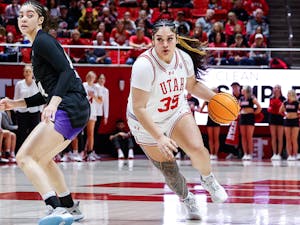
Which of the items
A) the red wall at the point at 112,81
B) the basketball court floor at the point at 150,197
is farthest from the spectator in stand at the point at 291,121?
the red wall at the point at 112,81

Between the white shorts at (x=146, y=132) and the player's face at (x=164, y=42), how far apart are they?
1.79 ft

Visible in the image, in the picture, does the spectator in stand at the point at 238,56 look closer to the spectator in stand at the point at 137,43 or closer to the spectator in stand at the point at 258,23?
the spectator in stand at the point at 258,23

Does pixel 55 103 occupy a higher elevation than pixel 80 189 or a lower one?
higher

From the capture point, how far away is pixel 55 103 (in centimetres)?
670

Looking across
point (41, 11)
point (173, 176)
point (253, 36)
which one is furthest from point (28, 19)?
point (253, 36)

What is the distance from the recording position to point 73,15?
2339 cm

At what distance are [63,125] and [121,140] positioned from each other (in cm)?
1307

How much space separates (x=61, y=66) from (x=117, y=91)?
13.9 metres

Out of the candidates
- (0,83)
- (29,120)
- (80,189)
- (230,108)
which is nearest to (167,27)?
(230,108)

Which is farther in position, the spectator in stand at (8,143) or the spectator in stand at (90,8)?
the spectator in stand at (90,8)

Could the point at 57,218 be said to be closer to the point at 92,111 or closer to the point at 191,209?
the point at 191,209

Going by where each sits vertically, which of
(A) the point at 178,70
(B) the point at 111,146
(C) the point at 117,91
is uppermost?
(A) the point at 178,70

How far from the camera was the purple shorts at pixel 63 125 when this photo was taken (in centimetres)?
714

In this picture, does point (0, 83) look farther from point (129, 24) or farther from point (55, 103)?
point (55, 103)
